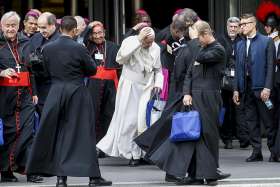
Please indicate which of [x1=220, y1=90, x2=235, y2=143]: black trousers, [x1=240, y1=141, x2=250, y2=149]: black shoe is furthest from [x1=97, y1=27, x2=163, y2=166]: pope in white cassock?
[x1=240, y1=141, x2=250, y2=149]: black shoe

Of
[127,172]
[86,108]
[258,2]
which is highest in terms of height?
[258,2]

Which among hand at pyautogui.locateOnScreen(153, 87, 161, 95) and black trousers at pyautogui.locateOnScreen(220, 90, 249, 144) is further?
black trousers at pyautogui.locateOnScreen(220, 90, 249, 144)

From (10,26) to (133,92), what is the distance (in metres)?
2.58

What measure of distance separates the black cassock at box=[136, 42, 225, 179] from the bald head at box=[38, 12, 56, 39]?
2132 millimetres

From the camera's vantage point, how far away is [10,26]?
12969 mm

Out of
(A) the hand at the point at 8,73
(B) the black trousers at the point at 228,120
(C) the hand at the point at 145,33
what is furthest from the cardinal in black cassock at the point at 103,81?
(A) the hand at the point at 8,73

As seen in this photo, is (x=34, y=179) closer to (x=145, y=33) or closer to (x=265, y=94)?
(x=145, y=33)

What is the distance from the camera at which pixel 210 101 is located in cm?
→ 1245

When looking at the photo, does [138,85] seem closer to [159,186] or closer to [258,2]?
[159,186]

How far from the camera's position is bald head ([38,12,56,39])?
13742 millimetres

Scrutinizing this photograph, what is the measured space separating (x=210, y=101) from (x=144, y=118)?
240 centimetres

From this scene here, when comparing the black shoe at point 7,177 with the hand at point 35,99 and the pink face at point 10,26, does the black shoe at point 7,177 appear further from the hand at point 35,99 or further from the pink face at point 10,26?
the pink face at point 10,26

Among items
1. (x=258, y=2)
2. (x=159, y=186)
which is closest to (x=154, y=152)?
(x=159, y=186)

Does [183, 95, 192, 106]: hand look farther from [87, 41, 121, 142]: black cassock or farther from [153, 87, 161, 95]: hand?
[87, 41, 121, 142]: black cassock
